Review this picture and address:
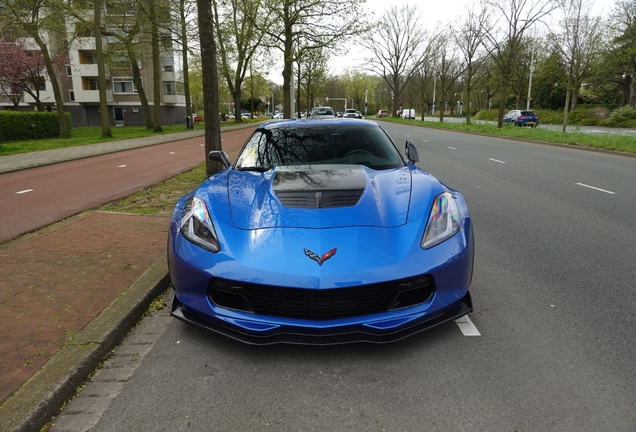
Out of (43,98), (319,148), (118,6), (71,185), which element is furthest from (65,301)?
(43,98)

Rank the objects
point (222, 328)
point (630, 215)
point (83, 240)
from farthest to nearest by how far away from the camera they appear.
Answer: point (630, 215), point (83, 240), point (222, 328)

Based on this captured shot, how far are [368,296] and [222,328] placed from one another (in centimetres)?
92

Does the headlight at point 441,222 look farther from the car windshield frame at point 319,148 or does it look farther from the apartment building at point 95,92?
the apartment building at point 95,92

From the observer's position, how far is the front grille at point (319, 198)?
3055mm

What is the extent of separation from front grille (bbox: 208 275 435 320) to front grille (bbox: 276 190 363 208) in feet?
2.34

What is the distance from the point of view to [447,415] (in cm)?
220

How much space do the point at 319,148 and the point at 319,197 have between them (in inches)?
48.4

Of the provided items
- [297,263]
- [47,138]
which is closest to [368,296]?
[297,263]

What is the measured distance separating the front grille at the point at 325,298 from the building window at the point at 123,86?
172 feet

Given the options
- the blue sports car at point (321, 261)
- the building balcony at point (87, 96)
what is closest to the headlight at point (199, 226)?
the blue sports car at point (321, 261)

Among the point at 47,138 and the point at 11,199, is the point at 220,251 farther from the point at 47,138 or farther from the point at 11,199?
the point at 47,138

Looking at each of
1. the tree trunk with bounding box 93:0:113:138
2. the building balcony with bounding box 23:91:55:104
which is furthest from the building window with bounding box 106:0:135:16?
the building balcony with bounding box 23:91:55:104

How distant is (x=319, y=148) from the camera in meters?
4.25

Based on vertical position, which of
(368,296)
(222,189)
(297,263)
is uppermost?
(222,189)
